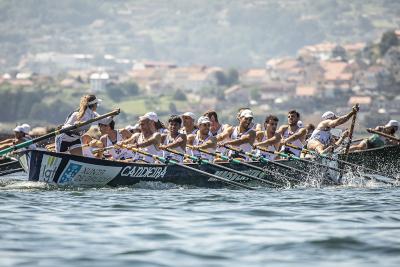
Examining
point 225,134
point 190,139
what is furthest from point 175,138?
point 225,134

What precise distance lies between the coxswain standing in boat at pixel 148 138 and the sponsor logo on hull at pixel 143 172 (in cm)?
56

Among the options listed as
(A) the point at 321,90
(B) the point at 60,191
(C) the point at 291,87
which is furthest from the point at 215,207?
(C) the point at 291,87

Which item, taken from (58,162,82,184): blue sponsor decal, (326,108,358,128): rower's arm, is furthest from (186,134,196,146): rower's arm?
(58,162,82,184): blue sponsor decal

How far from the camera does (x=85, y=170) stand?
64.3 ft

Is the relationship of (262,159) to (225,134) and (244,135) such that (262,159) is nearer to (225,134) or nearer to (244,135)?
(244,135)

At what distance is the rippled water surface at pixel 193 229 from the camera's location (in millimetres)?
12109

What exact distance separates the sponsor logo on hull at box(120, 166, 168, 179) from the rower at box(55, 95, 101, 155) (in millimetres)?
844

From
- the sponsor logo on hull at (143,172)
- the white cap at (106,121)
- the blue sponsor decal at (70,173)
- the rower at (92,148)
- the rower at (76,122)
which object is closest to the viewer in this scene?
the rower at (76,122)

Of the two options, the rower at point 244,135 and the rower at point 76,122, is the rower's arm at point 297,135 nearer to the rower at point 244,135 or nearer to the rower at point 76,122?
the rower at point 244,135

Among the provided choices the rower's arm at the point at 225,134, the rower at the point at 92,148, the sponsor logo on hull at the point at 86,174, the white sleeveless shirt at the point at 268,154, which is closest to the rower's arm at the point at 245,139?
the rower's arm at the point at 225,134

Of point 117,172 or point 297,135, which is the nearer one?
point 117,172

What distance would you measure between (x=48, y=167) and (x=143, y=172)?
1.89 m

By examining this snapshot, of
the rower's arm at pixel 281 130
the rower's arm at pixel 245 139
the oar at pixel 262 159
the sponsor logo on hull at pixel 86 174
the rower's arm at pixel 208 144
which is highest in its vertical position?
the rower's arm at pixel 281 130

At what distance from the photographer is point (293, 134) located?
23.5 m
